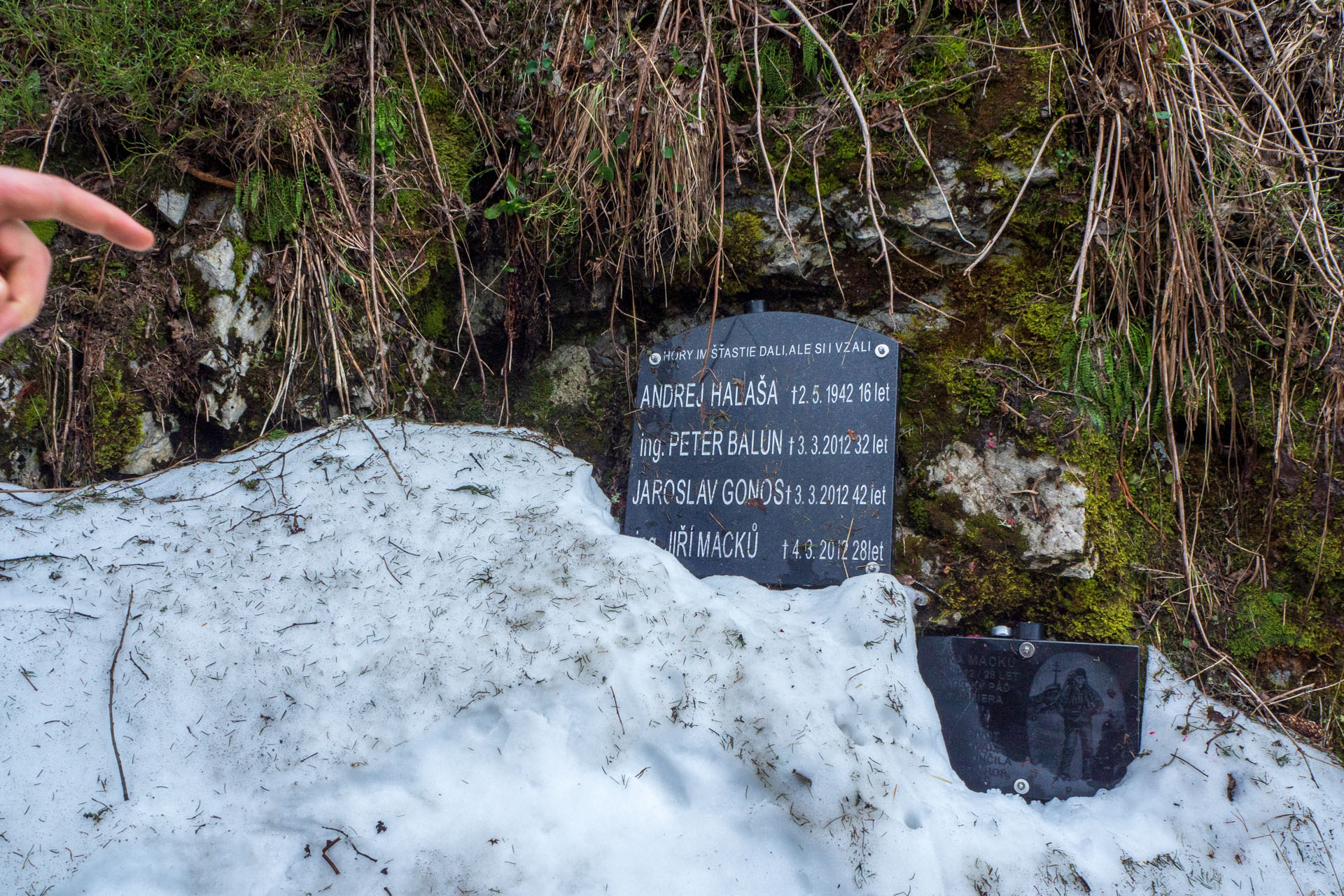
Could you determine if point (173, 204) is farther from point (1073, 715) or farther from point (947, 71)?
point (1073, 715)

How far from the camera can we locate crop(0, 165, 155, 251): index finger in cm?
102

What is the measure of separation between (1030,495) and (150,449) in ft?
10.2

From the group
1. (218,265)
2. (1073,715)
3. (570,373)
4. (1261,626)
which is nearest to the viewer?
(1073,715)

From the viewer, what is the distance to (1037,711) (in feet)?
7.44

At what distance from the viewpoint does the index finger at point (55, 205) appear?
1.02 metres

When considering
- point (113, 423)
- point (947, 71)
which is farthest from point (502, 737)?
point (947, 71)

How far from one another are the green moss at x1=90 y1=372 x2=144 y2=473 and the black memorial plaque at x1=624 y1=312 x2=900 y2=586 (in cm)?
180

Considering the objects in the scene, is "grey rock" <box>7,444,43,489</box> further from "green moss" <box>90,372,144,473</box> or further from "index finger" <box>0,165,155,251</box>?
"index finger" <box>0,165,155,251</box>

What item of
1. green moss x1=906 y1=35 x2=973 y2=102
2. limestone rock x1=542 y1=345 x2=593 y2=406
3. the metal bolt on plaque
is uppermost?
green moss x1=906 y1=35 x2=973 y2=102

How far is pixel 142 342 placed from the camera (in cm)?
279

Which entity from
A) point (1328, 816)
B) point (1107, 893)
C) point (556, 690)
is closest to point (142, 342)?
point (556, 690)

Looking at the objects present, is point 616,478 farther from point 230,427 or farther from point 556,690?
point 230,427

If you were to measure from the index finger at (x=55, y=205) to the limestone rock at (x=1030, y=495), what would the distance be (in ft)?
7.93

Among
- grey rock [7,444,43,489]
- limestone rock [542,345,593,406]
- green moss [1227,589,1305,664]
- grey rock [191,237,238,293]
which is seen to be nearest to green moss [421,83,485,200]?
limestone rock [542,345,593,406]
